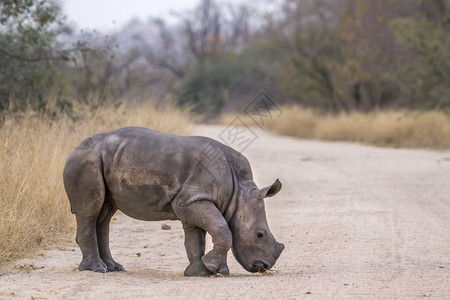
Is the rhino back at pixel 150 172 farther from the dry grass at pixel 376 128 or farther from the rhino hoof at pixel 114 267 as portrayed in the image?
the dry grass at pixel 376 128

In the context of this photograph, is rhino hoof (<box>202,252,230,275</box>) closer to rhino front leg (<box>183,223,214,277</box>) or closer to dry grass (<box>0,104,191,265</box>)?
rhino front leg (<box>183,223,214,277</box>)

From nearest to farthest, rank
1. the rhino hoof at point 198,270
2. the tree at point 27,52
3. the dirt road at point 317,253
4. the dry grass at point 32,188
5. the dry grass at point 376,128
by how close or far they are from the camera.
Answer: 1. the dirt road at point 317,253
2. the rhino hoof at point 198,270
3. the dry grass at point 32,188
4. the tree at point 27,52
5. the dry grass at point 376,128

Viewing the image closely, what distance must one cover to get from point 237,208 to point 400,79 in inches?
796

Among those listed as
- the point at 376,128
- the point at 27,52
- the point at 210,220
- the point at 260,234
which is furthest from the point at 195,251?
the point at 376,128

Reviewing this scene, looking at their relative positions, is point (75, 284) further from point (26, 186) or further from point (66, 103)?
point (66, 103)

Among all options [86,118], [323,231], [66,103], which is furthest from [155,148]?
[66,103]

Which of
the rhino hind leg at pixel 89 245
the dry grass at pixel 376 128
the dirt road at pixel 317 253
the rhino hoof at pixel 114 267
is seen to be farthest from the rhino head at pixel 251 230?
the dry grass at pixel 376 128

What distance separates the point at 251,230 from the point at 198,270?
0.52 m

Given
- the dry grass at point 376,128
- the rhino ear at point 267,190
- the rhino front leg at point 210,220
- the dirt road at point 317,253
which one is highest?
the rhino ear at point 267,190

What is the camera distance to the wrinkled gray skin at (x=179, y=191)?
5.70 meters

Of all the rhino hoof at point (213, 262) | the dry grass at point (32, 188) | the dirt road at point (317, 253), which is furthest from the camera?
the dry grass at point (32, 188)

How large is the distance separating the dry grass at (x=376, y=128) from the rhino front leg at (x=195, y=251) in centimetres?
1389

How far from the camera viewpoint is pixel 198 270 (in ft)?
19.2

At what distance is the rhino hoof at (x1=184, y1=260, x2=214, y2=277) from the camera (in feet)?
19.2
